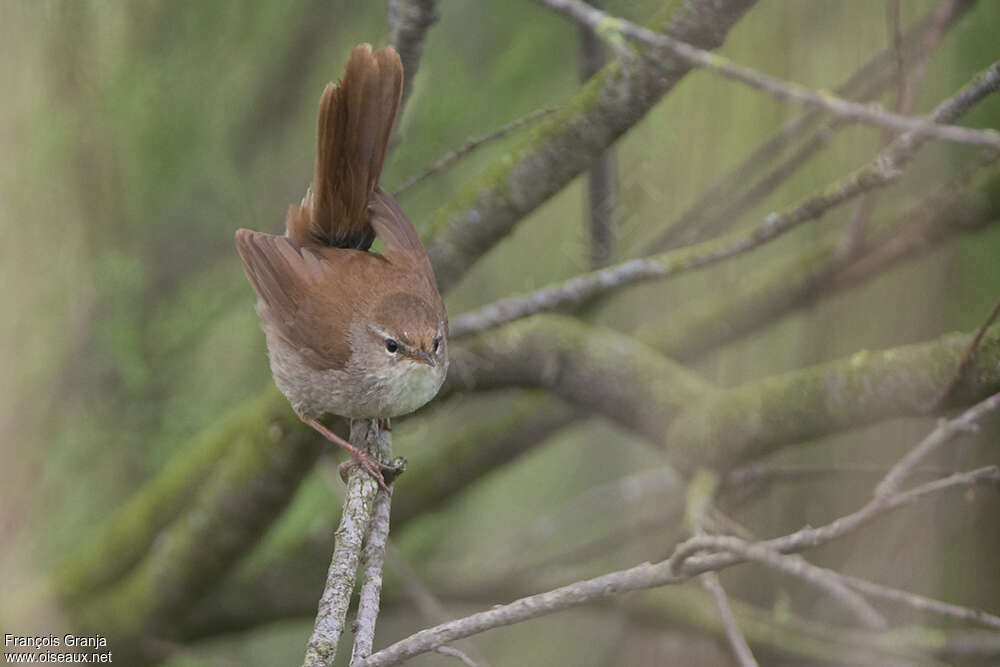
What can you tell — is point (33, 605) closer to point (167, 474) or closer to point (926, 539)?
point (167, 474)

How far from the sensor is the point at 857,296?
3.68 meters

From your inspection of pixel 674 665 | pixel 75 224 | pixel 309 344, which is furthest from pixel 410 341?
pixel 75 224

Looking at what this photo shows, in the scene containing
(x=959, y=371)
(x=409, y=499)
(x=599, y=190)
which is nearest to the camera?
(x=959, y=371)

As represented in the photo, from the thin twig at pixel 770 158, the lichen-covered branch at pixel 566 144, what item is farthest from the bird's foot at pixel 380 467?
the thin twig at pixel 770 158

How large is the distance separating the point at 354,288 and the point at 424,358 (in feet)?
1.13

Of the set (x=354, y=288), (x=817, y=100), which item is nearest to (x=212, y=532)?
(x=354, y=288)

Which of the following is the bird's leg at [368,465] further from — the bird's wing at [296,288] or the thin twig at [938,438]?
the thin twig at [938,438]

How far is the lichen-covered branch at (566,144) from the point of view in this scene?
252cm

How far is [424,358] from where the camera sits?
2891mm

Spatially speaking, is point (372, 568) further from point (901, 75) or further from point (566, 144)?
point (901, 75)

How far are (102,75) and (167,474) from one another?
1816 mm

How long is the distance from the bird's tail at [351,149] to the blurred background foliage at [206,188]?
862 mm

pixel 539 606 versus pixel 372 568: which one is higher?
pixel 372 568

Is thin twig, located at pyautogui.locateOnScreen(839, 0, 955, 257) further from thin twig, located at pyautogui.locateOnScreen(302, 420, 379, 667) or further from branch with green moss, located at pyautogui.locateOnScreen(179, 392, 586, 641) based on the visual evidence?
thin twig, located at pyautogui.locateOnScreen(302, 420, 379, 667)
